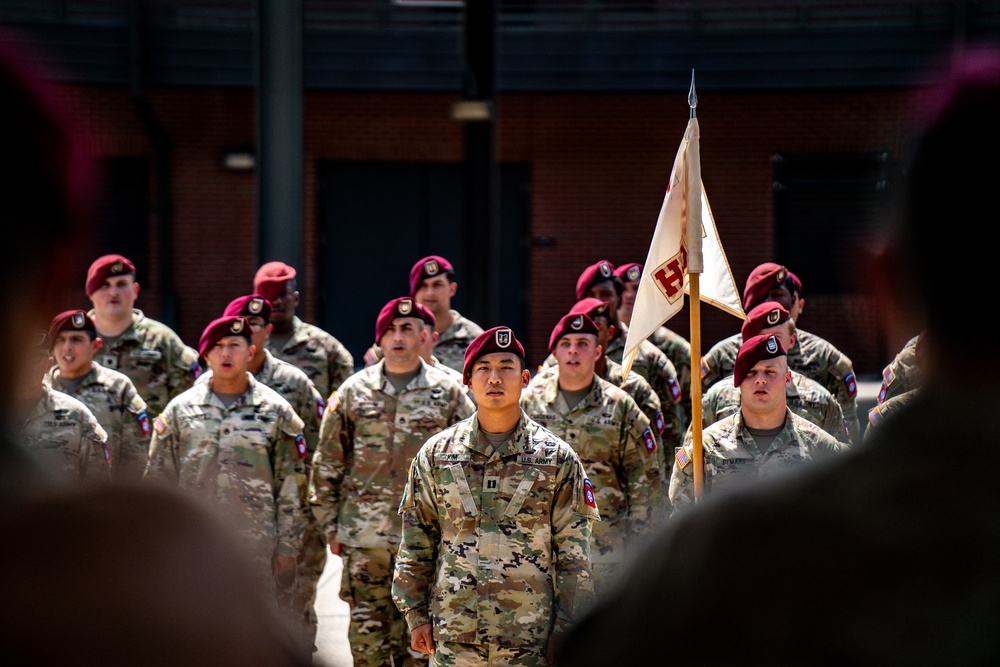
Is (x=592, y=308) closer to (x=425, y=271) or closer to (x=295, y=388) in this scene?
(x=425, y=271)

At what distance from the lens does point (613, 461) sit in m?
7.29

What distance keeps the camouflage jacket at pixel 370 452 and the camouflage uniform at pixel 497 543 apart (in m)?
1.67

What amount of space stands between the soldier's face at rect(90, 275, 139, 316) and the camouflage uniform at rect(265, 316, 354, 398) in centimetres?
112

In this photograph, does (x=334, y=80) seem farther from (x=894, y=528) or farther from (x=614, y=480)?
(x=894, y=528)

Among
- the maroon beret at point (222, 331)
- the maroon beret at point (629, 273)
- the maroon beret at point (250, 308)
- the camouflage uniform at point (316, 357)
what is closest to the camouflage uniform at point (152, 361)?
the camouflage uniform at point (316, 357)

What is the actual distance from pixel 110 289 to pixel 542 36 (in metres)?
8.22

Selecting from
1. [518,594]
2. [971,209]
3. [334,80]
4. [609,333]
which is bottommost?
[518,594]

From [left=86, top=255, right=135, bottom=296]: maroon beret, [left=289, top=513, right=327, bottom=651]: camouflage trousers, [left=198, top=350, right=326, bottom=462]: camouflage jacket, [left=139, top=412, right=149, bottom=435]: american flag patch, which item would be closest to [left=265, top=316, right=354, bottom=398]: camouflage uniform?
[left=198, top=350, right=326, bottom=462]: camouflage jacket

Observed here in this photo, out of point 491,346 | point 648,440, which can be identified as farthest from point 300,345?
point 491,346

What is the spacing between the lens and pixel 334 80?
53.0 feet

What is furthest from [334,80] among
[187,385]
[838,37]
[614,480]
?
[614,480]

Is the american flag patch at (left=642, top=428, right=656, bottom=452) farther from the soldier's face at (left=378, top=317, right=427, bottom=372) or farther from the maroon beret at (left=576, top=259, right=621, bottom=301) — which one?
the maroon beret at (left=576, top=259, right=621, bottom=301)

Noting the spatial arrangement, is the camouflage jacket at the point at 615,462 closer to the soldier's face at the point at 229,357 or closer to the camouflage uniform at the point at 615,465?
the camouflage uniform at the point at 615,465

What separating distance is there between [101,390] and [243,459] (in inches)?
71.2
